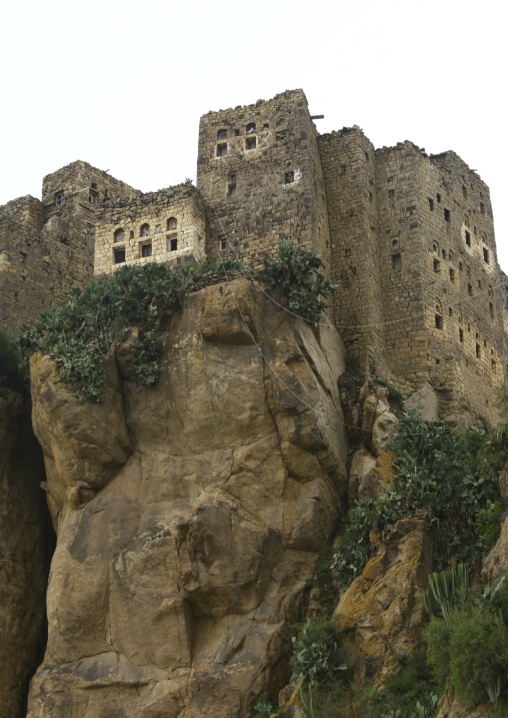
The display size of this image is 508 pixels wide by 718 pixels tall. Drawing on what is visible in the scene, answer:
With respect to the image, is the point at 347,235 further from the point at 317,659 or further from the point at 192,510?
the point at 317,659

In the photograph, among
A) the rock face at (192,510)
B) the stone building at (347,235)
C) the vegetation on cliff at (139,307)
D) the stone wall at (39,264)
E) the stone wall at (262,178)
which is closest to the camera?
the rock face at (192,510)

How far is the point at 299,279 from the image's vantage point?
31.4 meters

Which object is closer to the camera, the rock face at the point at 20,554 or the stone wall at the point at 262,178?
the rock face at the point at 20,554

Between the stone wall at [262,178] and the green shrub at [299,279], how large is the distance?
2644mm

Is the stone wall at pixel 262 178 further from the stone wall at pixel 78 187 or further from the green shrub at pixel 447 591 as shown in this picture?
the green shrub at pixel 447 591

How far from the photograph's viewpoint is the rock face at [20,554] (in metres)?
30.1

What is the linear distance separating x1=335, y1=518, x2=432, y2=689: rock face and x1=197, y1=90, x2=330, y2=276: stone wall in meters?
12.0

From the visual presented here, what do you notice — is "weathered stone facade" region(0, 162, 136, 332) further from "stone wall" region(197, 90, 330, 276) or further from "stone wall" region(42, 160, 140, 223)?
"stone wall" region(197, 90, 330, 276)

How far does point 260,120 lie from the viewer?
37.4 meters

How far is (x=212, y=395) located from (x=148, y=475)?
9.83 ft

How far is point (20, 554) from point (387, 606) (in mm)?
12516

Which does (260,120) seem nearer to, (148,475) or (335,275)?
(335,275)

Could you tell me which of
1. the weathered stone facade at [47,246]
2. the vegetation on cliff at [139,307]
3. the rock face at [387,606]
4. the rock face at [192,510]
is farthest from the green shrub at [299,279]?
the weathered stone facade at [47,246]

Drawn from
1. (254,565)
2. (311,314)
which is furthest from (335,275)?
(254,565)
